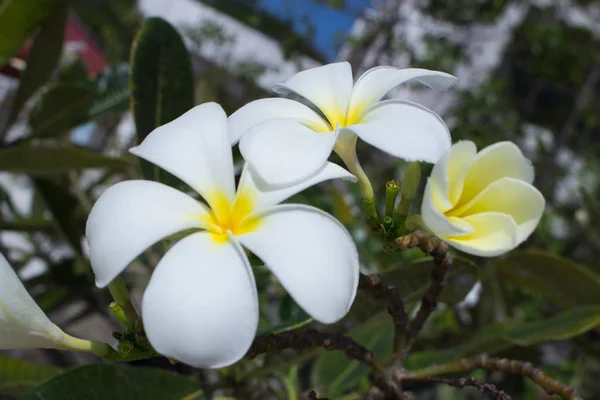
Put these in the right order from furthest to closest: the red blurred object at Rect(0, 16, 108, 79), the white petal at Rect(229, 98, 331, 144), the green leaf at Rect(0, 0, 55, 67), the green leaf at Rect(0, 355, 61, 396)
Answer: the red blurred object at Rect(0, 16, 108, 79) < the green leaf at Rect(0, 0, 55, 67) < the green leaf at Rect(0, 355, 61, 396) < the white petal at Rect(229, 98, 331, 144)

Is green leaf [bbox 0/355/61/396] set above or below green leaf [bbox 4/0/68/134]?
below

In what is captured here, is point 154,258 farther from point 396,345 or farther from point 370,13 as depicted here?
point 370,13

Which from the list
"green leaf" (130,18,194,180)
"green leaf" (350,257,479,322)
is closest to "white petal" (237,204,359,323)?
"green leaf" (350,257,479,322)

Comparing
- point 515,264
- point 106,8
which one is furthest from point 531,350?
point 106,8

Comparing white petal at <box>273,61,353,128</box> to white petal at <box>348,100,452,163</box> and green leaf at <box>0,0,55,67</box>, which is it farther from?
green leaf at <box>0,0,55,67</box>

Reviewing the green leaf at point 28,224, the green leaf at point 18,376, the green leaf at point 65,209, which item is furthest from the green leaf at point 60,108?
the green leaf at point 18,376

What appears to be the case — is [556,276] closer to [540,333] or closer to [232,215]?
[540,333]

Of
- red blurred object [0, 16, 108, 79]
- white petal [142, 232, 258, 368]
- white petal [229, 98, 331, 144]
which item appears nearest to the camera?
white petal [142, 232, 258, 368]
